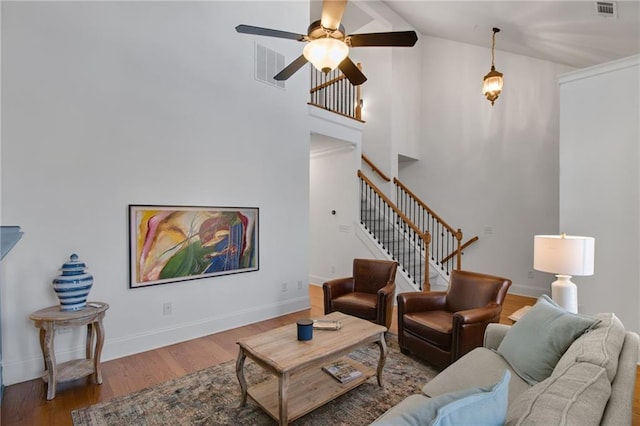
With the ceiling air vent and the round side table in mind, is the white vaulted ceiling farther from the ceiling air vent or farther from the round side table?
the round side table

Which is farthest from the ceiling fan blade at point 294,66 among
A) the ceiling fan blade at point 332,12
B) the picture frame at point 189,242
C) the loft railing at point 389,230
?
the loft railing at point 389,230

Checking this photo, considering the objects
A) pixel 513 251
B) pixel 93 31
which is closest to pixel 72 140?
pixel 93 31

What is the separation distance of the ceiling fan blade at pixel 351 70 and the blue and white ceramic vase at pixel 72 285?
2.76m

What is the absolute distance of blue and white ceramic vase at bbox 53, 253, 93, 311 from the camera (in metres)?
2.55

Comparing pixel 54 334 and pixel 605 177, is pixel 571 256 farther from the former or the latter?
pixel 54 334

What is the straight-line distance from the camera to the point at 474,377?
1.85 meters

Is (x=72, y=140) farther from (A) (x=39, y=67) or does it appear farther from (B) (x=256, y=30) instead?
(B) (x=256, y=30)

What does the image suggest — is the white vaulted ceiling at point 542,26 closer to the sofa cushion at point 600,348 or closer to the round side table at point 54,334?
the sofa cushion at point 600,348

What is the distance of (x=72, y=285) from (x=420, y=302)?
3083 mm

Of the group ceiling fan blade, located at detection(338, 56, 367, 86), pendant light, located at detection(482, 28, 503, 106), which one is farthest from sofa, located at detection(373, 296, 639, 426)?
pendant light, located at detection(482, 28, 503, 106)

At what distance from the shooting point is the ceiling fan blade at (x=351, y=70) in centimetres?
272

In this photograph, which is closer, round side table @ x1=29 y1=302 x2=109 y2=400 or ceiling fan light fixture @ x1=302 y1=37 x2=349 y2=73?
ceiling fan light fixture @ x1=302 y1=37 x2=349 y2=73

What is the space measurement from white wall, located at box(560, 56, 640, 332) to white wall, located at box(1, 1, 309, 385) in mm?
3292

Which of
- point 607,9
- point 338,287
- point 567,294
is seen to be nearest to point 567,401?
point 567,294
